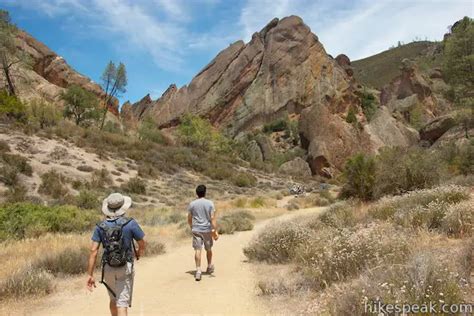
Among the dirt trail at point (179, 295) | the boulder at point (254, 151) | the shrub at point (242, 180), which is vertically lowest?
the dirt trail at point (179, 295)

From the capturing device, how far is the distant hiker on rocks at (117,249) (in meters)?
5.07

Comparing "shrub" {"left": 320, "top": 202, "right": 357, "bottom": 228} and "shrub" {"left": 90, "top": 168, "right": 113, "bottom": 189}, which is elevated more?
"shrub" {"left": 90, "top": 168, "right": 113, "bottom": 189}

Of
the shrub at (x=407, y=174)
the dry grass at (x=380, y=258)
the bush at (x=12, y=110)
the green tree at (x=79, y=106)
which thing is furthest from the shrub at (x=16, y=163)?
the green tree at (x=79, y=106)

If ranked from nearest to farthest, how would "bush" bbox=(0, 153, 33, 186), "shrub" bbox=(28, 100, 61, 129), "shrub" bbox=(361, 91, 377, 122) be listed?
"bush" bbox=(0, 153, 33, 186) → "shrub" bbox=(28, 100, 61, 129) → "shrub" bbox=(361, 91, 377, 122)

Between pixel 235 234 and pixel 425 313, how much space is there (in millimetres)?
11760

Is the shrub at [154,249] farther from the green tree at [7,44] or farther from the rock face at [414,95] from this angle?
the rock face at [414,95]

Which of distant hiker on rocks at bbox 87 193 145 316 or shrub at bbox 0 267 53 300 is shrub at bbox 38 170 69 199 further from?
distant hiker on rocks at bbox 87 193 145 316

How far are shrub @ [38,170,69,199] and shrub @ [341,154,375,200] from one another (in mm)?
15183

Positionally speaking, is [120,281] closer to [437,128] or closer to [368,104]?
[437,128]

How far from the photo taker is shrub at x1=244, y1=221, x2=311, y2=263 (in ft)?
30.3

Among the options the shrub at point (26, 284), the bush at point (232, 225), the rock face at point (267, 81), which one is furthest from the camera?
the rock face at point (267, 81)

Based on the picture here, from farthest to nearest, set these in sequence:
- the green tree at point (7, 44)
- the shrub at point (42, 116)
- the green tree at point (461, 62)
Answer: the green tree at point (7, 44)
the green tree at point (461, 62)
the shrub at point (42, 116)

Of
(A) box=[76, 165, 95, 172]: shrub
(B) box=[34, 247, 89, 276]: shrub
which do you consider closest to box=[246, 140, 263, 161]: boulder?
(A) box=[76, 165, 95, 172]: shrub

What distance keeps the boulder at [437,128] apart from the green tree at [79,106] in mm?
37906
